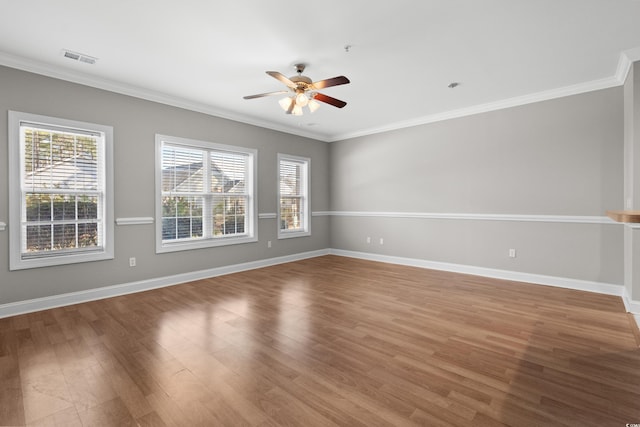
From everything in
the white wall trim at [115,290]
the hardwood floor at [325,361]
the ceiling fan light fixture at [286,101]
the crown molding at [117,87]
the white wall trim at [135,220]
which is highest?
the crown molding at [117,87]

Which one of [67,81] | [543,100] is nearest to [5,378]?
[67,81]

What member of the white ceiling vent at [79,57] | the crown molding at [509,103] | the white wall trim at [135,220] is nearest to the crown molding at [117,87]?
the white ceiling vent at [79,57]

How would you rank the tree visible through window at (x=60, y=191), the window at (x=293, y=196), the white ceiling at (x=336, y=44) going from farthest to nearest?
1. the window at (x=293, y=196)
2. the tree visible through window at (x=60, y=191)
3. the white ceiling at (x=336, y=44)

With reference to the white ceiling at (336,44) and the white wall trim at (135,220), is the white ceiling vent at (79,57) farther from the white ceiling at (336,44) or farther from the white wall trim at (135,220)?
the white wall trim at (135,220)

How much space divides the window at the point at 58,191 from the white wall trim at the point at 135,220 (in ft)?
0.38

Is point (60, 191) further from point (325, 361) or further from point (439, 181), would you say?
point (439, 181)

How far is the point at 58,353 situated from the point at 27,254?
64.9 inches

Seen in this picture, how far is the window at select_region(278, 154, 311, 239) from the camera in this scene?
6234mm

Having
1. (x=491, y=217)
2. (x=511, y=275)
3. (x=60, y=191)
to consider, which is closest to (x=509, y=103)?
(x=491, y=217)

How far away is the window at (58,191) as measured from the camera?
3260 millimetres

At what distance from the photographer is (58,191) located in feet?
11.5

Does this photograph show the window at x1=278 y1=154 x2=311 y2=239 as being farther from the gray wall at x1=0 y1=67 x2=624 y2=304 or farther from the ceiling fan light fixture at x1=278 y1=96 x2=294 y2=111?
the ceiling fan light fixture at x1=278 y1=96 x2=294 y2=111

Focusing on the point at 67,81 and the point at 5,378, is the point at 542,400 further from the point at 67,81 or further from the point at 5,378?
the point at 67,81

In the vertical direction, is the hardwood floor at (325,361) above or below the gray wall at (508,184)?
below
